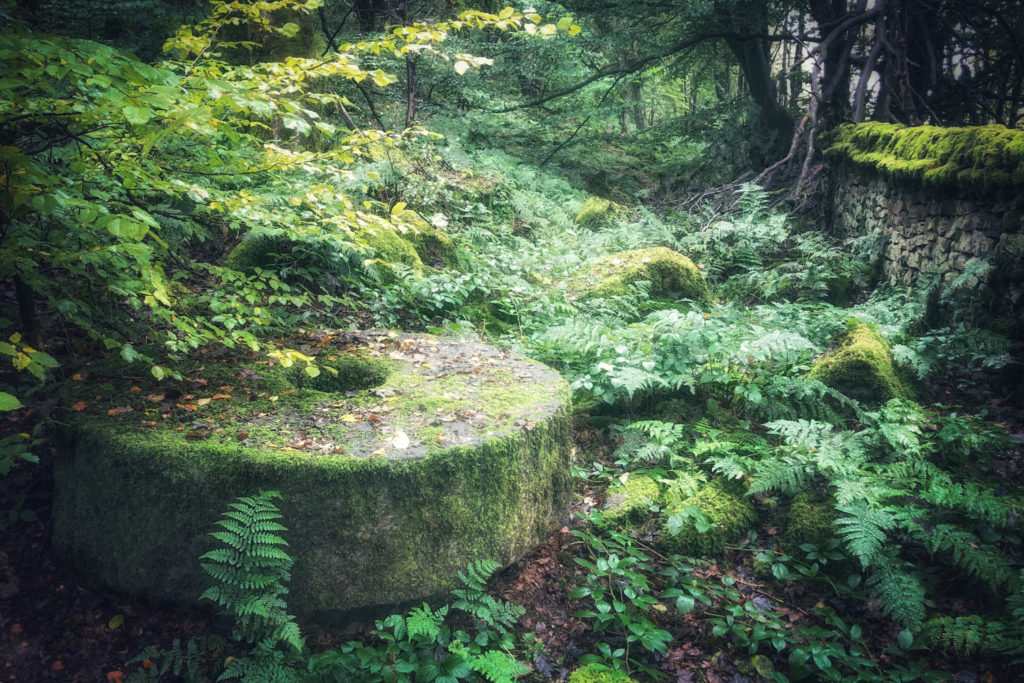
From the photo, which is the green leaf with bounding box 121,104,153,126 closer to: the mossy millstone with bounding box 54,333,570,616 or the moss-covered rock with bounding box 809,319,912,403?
the mossy millstone with bounding box 54,333,570,616

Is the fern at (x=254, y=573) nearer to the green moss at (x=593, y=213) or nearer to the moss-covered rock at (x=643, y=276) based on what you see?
the moss-covered rock at (x=643, y=276)

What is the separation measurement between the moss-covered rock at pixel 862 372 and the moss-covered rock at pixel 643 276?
2.27 meters

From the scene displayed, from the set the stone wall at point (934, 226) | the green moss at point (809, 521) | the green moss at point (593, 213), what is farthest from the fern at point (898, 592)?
the green moss at point (593, 213)

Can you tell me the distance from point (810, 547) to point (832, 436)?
32.0 inches

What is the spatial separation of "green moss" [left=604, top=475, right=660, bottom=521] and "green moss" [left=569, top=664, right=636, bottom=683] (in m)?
1.13

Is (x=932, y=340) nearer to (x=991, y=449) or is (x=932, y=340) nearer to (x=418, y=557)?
(x=991, y=449)

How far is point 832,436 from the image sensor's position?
390 cm

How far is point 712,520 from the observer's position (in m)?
3.70

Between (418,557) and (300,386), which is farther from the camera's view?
(300,386)

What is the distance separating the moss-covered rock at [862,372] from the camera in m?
4.57

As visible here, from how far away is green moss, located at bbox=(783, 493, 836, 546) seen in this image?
3.54 meters

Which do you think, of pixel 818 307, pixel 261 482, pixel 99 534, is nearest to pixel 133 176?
pixel 261 482

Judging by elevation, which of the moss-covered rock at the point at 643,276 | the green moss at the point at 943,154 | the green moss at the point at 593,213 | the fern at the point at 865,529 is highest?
the green moss at the point at 943,154

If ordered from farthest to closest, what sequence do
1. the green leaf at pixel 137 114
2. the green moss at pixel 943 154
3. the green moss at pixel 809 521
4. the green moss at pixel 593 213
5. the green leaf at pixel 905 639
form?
the green moss at pixel 593 213 → the green moss at pixel 943 154 → the green moss at pixel 809 521 → the green leaf at pixel 905 639 → the green leaf at pixel 137 114
